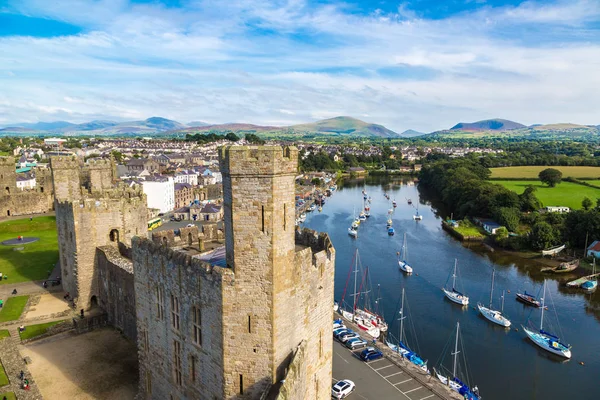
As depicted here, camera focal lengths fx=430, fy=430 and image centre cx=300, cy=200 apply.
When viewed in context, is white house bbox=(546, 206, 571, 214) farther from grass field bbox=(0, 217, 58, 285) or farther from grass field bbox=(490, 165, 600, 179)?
grass field bbox=(0, 217, 58, 285)

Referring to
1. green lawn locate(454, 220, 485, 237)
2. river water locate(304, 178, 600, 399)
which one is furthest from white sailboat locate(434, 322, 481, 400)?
green lawn locate(454, 220, 485, 237)

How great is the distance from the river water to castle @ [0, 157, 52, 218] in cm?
3808

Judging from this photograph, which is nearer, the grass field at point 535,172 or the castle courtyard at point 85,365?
the castle courtyard at point 85,365

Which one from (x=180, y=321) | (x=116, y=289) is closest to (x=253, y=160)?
(x=180, y=321)

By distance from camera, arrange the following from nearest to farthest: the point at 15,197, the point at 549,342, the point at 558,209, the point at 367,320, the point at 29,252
A: the point at 549,342 → the point at 367,320 → the point at 29,252 → the point at 15,197 → the point at 558,209

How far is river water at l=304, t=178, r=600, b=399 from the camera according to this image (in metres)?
26.6

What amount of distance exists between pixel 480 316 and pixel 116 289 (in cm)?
2737

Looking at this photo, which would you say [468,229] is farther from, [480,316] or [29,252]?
[29,252]

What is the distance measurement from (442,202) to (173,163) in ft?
212

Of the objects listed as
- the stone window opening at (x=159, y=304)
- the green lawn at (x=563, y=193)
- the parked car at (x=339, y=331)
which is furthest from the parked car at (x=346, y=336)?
the green lawn at (x=563, y=193)

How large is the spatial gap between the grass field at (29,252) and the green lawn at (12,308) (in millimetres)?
4013

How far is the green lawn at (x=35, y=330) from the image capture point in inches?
861

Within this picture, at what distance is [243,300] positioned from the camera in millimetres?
10844

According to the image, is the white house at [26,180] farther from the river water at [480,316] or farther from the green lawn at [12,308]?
the green lawn at [12,308]
